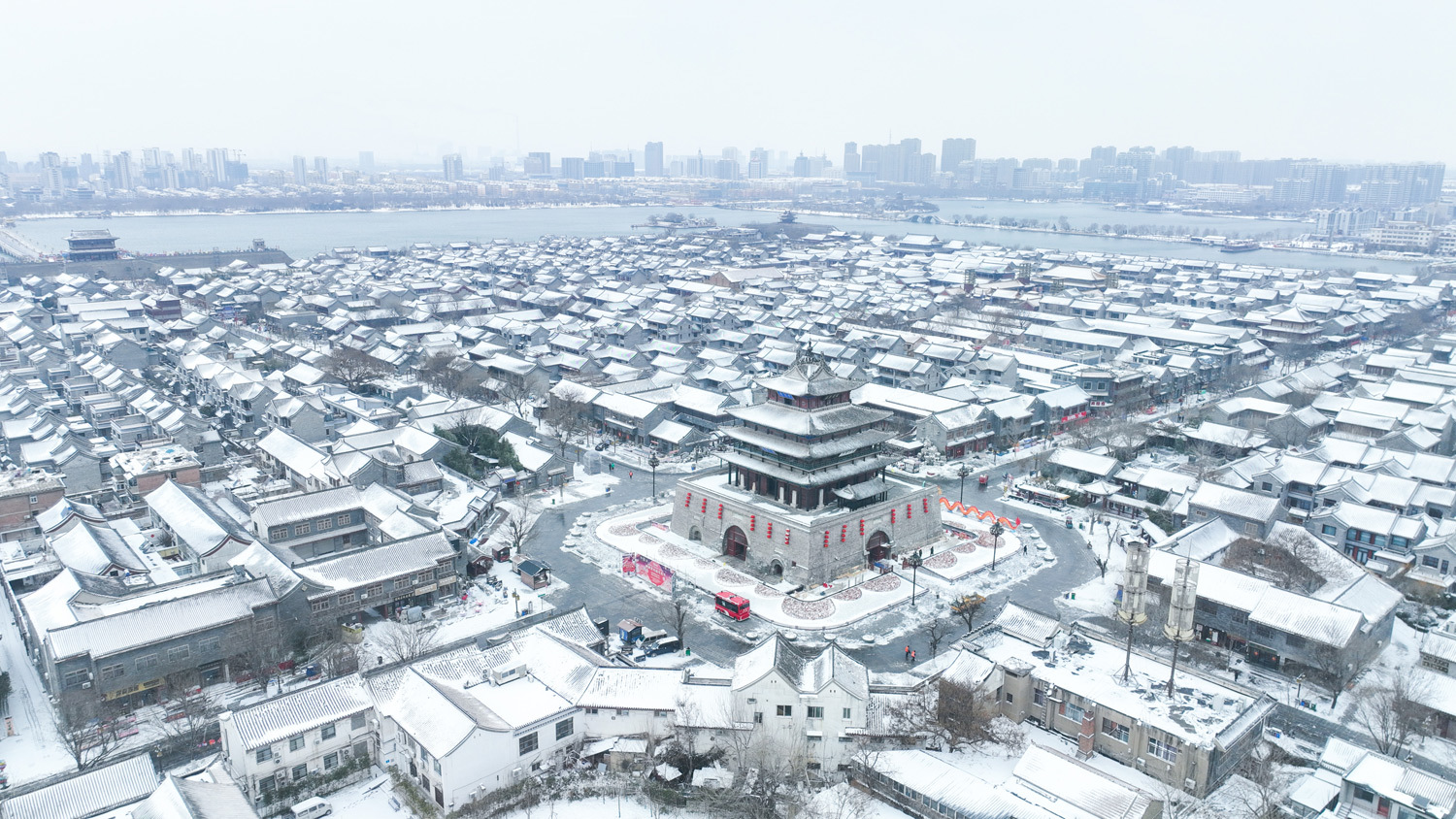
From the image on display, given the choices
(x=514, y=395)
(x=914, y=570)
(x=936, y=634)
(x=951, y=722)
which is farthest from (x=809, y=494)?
(x=514, y=395)

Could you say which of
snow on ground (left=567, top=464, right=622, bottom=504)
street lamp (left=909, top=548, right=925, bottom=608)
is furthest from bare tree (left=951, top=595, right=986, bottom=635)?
snow on ground (left=567, top=464, right=622, bottom=504)

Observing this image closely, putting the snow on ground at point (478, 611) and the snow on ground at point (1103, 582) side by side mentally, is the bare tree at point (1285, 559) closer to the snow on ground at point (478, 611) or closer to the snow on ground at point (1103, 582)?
the snow on ground at point (1103, 582)

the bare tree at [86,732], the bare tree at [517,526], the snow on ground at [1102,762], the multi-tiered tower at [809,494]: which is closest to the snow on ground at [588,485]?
the bare tree at [517,526]

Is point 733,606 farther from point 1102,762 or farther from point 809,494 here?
point 1102,762

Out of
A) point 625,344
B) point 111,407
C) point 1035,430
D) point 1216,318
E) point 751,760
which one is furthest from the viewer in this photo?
point 1216,318

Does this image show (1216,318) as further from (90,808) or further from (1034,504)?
(90,808)

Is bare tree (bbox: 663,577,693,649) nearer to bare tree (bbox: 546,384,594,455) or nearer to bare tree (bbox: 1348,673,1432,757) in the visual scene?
bare tree (bbox: 546,384,594,455)

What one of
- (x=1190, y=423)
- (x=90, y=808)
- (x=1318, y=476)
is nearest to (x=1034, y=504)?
(x=1318, y=476)
